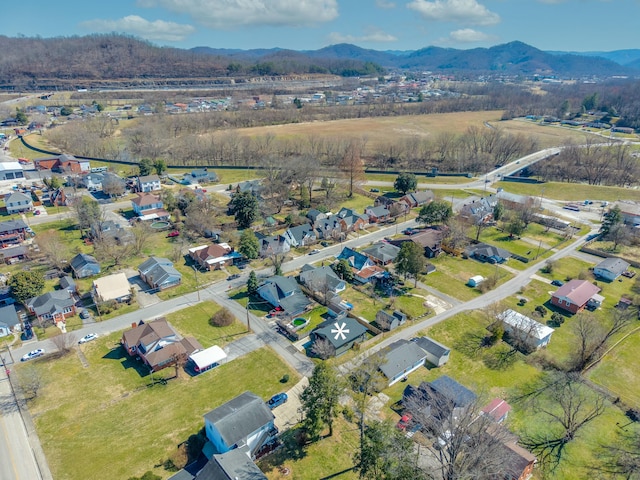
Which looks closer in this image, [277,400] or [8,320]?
[277,400]

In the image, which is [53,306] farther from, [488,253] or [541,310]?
[488,253]

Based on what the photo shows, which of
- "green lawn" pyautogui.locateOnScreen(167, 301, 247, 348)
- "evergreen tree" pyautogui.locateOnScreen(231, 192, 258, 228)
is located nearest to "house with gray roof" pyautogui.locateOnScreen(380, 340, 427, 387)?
"green lawn" pyautogui.locateOnScreen(167, 301, 247, 348)

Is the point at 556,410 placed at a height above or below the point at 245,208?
below

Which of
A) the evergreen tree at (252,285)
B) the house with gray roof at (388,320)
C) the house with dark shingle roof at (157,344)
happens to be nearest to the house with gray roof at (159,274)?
the evergreen tree at (252,285)

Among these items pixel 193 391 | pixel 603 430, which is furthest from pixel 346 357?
pixel 603 430

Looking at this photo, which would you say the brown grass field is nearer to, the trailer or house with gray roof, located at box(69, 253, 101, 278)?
house with gray roof, located at box(69, 253, 101, 278)

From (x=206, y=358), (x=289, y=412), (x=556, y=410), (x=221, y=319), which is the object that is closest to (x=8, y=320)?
(x=221, y=319)

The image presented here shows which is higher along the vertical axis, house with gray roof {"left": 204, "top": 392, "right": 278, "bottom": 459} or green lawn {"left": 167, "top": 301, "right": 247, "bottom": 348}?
house with gray roof {"left": 204, "top": 392, "right": 278, "bottom": 459}
